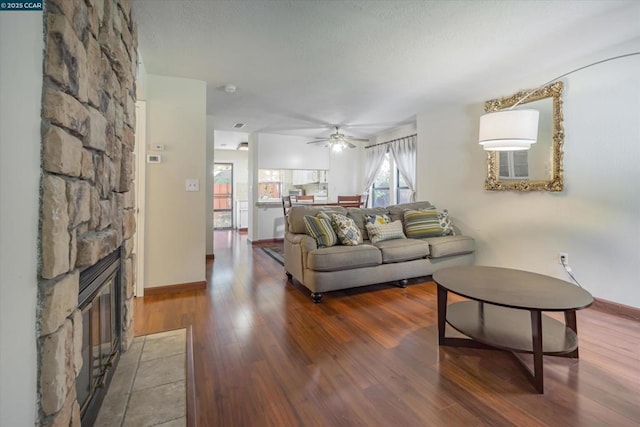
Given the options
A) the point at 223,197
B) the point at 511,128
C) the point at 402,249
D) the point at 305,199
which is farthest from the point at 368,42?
the point at 223,197

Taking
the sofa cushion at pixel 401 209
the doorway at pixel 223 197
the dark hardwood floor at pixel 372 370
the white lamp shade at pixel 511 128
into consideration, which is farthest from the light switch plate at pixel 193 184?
the doorway at pixel 223 197

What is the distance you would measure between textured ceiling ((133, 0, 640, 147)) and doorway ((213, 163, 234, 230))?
4919 millimetres

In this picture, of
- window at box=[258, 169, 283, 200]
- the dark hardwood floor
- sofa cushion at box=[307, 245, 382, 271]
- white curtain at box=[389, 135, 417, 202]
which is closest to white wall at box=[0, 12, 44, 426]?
the dark hardwood floor

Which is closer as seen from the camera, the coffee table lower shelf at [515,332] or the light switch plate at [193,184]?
the coffee table lower shelf at [515,332]

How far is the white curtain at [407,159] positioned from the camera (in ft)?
17.3

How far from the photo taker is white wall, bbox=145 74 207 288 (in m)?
3.10

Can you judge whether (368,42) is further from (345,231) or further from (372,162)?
(372,162)

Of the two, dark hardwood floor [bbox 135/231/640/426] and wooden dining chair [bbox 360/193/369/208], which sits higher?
wooden dining chair [bbox 360/193/369/208]

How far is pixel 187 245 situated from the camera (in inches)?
129

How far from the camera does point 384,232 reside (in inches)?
139

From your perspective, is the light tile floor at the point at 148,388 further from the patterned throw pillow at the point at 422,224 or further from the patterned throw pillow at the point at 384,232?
the patterned throw pillow at the point at 422,224

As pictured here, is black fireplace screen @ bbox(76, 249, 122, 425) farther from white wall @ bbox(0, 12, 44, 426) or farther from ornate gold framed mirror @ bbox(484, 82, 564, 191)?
ornate gold framed mirror @ bbox(484, 82, 564, 191)

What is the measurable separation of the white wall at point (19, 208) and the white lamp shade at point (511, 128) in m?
2.78

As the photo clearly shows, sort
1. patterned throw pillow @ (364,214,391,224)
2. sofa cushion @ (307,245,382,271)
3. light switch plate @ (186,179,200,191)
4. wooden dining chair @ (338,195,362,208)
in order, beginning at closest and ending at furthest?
sofa cushion @ (307,245,382,271) → light switch plate @ (186,179,200,191) → patterned throw pillow @ (364,214,391,224) → wooden dining chair @ (338,195,362,208)
